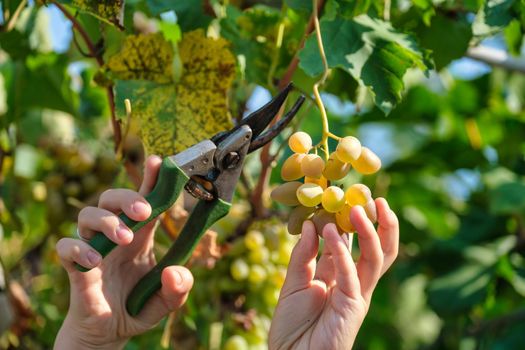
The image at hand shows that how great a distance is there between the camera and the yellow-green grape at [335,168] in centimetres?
80

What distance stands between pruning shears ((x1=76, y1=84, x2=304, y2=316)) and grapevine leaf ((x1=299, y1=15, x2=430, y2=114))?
0.32 ft

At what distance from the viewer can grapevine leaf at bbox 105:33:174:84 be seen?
1025 millimetres

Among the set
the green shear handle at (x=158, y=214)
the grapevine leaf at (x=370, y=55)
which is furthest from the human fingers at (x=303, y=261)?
the grapevine leaf at (x=370, y=55)

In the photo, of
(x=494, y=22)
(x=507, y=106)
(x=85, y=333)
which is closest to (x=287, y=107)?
(x=494, y=22)

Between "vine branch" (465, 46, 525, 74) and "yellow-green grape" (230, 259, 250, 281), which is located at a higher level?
"vine branch" (465, 46, 525, 74)

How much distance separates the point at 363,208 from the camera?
2.58 ft

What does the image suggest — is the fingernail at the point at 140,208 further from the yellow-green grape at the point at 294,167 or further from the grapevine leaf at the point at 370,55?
the grapevine leaf at the point at 370,55

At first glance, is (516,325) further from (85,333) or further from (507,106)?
(85,333)

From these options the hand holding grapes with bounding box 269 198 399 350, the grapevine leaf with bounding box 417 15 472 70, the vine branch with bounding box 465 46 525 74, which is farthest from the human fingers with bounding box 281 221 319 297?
the vine branch with bounding box 465 46 525 74

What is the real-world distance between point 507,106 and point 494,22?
43.1 inches

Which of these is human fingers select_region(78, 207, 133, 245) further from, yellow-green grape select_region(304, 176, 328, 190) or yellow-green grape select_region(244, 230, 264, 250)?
yellow-green grape select_region(244, 230, 264, 250)

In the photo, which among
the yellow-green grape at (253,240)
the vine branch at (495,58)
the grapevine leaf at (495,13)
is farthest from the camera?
the vine branch at (495,58)

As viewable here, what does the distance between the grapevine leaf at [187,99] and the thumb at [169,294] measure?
154 mm

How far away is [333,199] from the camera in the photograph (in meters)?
0.78
